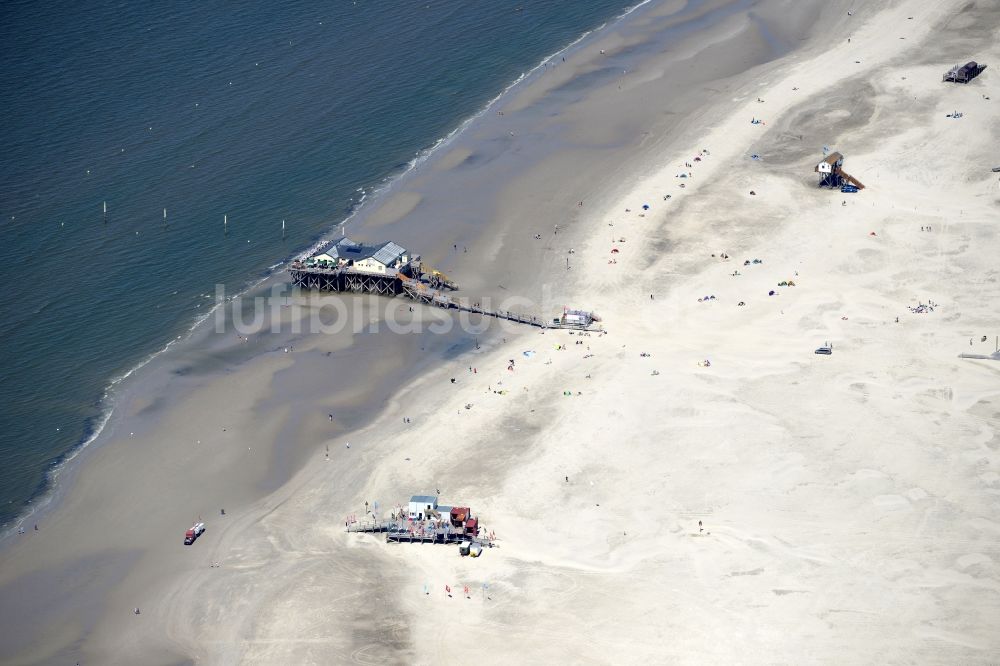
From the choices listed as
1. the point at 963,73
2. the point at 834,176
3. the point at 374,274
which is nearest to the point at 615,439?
the point at 374,274

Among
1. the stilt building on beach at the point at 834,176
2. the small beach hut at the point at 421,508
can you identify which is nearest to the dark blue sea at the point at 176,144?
the small beach hut at the point at 421,508

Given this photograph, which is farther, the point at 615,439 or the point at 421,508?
the point at 615,439

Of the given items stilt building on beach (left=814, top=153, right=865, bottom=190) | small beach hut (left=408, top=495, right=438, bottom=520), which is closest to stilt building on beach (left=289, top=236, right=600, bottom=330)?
small beach hut (left=408, top=495, right=438, bottom=520)

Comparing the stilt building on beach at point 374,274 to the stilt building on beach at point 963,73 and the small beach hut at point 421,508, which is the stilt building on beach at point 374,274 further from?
the stilt building on beach at point 963,73

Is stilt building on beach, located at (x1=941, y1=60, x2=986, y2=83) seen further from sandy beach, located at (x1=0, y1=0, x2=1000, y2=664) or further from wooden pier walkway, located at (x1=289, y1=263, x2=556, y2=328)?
wooden pier walkway, located at (x1=289, y1=263, x2=556, y2=328)

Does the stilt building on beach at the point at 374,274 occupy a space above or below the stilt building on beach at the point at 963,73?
below

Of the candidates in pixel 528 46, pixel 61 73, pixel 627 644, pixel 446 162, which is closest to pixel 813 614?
pixel 627 644

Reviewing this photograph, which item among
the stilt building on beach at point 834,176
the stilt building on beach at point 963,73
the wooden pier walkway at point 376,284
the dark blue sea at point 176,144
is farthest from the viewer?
the stilt building on beach at point 963,73

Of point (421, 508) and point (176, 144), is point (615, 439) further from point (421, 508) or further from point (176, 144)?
point (176, 144)
